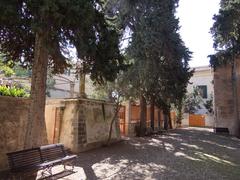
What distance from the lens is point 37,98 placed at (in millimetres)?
7652

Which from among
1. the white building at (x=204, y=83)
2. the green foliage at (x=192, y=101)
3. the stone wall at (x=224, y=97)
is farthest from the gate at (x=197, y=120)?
the stone wall at (x=224, y=97)

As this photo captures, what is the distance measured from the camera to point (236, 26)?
2006cm

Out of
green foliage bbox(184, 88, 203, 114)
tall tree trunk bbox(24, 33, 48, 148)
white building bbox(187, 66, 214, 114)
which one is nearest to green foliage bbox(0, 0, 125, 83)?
tall tree trunk bbox(24, 33, 48, 148)

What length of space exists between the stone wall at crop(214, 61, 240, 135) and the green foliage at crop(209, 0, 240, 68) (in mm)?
3152

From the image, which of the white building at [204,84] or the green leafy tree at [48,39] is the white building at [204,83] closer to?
the white building at [204,84]

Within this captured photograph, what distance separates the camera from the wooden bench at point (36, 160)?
22.7 ft

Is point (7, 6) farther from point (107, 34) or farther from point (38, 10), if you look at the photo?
point (107, 34)

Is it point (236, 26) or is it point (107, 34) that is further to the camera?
point (236, 26)

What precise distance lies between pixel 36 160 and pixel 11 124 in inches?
101

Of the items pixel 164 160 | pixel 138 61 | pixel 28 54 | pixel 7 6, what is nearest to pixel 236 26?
pixel 138 61

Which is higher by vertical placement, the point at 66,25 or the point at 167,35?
the point at 167,35

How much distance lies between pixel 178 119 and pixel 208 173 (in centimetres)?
2762

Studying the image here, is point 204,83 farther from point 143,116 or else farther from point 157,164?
point 157,164

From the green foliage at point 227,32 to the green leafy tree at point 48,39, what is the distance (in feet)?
42.2
